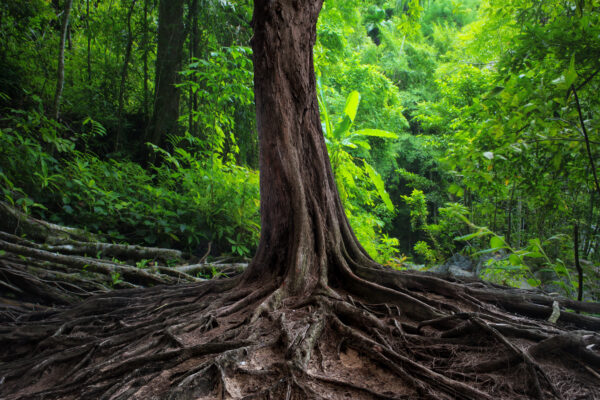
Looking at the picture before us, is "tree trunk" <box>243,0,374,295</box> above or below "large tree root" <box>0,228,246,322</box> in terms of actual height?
above

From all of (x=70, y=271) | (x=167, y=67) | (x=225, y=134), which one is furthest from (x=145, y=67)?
(x=70, y=271)

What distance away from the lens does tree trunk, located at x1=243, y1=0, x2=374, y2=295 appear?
2711mm

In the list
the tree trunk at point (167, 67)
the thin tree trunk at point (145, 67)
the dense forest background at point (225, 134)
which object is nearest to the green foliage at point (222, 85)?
the dense forest background at point (225, 134)

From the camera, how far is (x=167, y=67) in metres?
7.23

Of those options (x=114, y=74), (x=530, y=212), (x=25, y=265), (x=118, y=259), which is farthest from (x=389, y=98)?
(x=25, y=265)

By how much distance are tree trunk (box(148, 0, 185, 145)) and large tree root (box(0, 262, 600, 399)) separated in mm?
5296

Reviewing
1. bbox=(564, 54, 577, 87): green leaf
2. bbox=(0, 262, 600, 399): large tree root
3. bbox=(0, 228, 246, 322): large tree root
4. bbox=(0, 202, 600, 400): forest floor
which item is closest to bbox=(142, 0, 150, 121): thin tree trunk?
bbox=(0, 228, 246, 322): large tree root

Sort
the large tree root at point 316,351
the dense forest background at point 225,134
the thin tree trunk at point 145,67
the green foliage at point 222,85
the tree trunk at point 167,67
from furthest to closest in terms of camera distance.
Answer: the thin tree trunk at point 145,67 → the tree trunk at point 167,67 → the green foliage at point 222,85 → the dense forest background at point 225,134 → the large tree root at point 316,351

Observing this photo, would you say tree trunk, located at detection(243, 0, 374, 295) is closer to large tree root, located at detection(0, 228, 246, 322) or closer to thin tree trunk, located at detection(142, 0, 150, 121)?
large tree root, located at detection(0, 228, 246, 322)

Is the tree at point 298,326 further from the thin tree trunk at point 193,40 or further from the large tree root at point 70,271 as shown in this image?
the thin tree trunk at point 193,40

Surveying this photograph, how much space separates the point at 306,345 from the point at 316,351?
9 cm

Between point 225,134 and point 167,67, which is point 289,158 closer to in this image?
point 225,134

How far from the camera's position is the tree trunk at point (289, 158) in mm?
2711

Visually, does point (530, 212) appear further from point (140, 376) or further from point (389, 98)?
point (389, 98)
